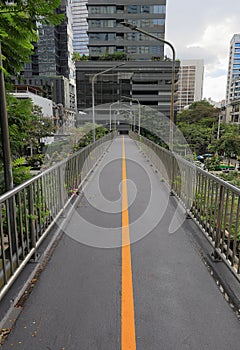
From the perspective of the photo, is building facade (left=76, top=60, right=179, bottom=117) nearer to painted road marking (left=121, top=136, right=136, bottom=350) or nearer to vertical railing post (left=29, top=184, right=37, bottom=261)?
painted road marking (left=121, top=136, right=136, bottom=350)

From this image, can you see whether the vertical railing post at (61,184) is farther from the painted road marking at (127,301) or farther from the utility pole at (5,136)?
the utility pole at (5,136)

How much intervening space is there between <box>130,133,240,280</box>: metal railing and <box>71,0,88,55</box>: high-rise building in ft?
628

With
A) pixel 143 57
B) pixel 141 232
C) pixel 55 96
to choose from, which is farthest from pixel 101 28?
pixel 141 232

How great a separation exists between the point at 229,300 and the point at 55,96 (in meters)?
114

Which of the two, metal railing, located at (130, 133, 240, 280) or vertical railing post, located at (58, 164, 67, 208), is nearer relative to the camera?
metal railing, located at (130, 133, 240, 280)

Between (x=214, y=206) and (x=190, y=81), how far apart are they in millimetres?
176861

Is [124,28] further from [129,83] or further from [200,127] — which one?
[200,127]

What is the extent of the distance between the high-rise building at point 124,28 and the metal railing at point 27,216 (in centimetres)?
7313

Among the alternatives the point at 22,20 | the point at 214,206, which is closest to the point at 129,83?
the point at 214,206

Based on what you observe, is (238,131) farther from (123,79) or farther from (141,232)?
(141,232)

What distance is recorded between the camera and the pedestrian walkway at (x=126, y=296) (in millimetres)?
2312

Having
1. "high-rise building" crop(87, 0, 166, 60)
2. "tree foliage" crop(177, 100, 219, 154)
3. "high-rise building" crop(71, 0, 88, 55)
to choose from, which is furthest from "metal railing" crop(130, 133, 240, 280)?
"high-rise building" crop(71, 0, 88, 55)

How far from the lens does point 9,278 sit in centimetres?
285

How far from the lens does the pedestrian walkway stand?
2312 mm
